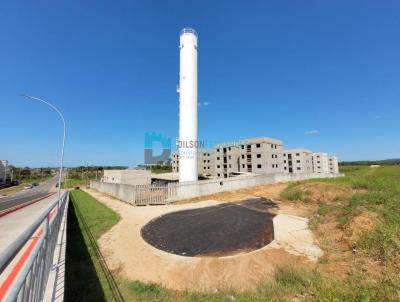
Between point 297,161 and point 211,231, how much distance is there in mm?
66040

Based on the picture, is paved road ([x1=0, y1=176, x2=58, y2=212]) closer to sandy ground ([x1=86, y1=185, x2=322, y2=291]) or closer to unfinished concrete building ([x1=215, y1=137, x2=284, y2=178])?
sandy ground ([x1=86, y1=185, x2=322, y2=291])

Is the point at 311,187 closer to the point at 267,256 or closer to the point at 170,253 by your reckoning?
the point at 267,256

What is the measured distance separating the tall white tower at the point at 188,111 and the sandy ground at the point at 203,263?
1490 centimetres

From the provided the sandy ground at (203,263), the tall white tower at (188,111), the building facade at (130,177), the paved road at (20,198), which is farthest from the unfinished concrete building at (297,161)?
the paved road at (20,198)

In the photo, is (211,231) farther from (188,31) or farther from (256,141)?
(256,141)

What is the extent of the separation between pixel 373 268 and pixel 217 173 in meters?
54.5

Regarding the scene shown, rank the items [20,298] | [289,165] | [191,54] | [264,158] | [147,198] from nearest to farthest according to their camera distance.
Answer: [20,298]
[147,198]
[191,54]
[264,158]
[289,165]

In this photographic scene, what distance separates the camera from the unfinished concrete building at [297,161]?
66.9 m

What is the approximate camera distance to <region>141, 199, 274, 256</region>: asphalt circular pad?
7.78 metres

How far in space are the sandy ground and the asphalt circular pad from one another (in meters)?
0.50

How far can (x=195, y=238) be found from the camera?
8.82 m

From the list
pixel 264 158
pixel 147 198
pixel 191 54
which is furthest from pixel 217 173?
pixel 147 198

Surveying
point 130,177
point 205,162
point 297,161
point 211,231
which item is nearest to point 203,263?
point 211,231

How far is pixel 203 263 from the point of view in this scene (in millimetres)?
6504
